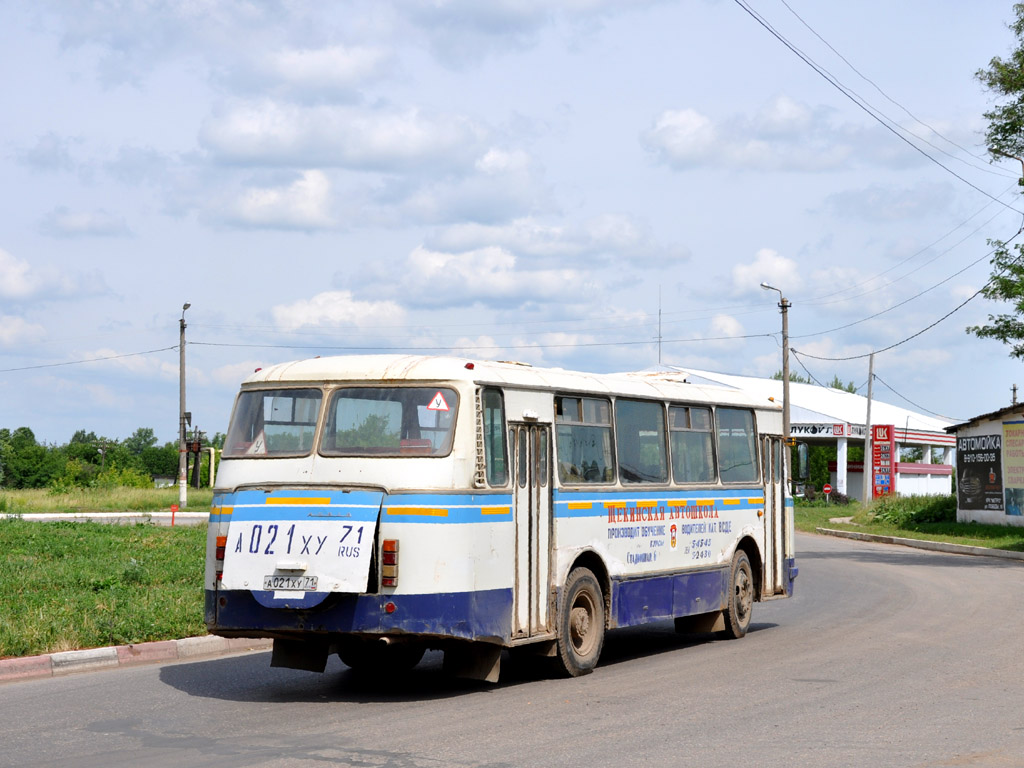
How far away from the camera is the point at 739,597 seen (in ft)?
50.8

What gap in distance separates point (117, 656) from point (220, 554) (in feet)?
8.80

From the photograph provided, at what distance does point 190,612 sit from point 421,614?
5.27 metres

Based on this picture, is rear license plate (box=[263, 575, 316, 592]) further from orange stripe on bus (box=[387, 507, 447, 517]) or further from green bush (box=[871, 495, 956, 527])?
green bush (box=[871, 495, 956, 527])

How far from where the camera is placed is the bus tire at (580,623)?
11.6m

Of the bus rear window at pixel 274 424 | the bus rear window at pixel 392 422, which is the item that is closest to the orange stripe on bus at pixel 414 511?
the bus rear window at pixel 392 422

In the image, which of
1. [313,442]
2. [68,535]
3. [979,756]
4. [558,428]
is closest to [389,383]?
[313,442]

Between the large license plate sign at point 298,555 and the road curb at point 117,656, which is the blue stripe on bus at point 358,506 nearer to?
the large license plate sign at point 298,555

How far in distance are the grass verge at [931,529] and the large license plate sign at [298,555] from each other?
2620 centimetres

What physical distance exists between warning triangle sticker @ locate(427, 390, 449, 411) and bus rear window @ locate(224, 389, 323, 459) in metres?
1.00

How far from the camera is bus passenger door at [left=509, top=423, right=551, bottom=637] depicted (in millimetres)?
11070

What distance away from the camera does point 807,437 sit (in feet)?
216

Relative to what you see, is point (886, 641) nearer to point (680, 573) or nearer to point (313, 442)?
point (680, 573)

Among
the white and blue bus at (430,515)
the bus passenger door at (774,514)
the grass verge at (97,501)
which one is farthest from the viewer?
the grass verge at (97,501)

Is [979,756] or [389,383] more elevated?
[389,383]
